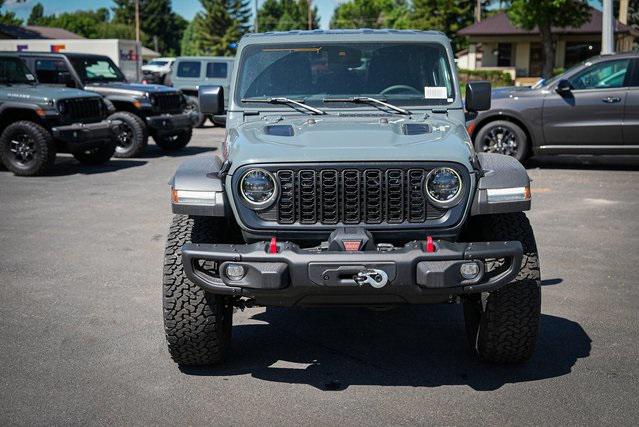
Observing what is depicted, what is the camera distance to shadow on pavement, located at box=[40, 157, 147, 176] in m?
13.4

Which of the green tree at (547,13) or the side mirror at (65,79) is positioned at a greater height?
the green tree at (547,13)

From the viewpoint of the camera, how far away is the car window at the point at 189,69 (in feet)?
75.4

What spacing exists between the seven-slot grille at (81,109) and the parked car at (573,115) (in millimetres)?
6188

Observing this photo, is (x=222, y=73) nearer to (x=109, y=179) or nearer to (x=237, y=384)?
(x=109, y=179)

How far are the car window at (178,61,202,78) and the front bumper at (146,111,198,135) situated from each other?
22.8 ft

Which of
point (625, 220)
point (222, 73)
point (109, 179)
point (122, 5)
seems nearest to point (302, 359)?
point (625, 220)

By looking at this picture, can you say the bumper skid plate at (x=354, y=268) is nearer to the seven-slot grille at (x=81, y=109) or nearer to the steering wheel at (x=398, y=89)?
the steering wheel at (x=398, y=89)

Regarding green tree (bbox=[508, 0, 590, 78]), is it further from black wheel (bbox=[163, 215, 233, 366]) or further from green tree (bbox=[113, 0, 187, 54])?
green tree (bbox=[113, 0, 187, 54])

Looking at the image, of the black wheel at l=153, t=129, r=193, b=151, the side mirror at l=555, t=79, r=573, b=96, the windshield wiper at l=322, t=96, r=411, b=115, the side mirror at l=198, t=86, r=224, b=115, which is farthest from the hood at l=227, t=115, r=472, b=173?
the black wheel at l=153, t=129, r=193, b=151

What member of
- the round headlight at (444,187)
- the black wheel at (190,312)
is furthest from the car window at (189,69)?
the round headlight at (444,187)

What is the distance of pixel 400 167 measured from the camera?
14.0ft

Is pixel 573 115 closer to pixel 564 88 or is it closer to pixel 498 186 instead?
pixel 564 88

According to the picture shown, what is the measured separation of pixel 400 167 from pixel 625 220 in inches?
220

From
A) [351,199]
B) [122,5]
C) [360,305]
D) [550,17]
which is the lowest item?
[360,305]
